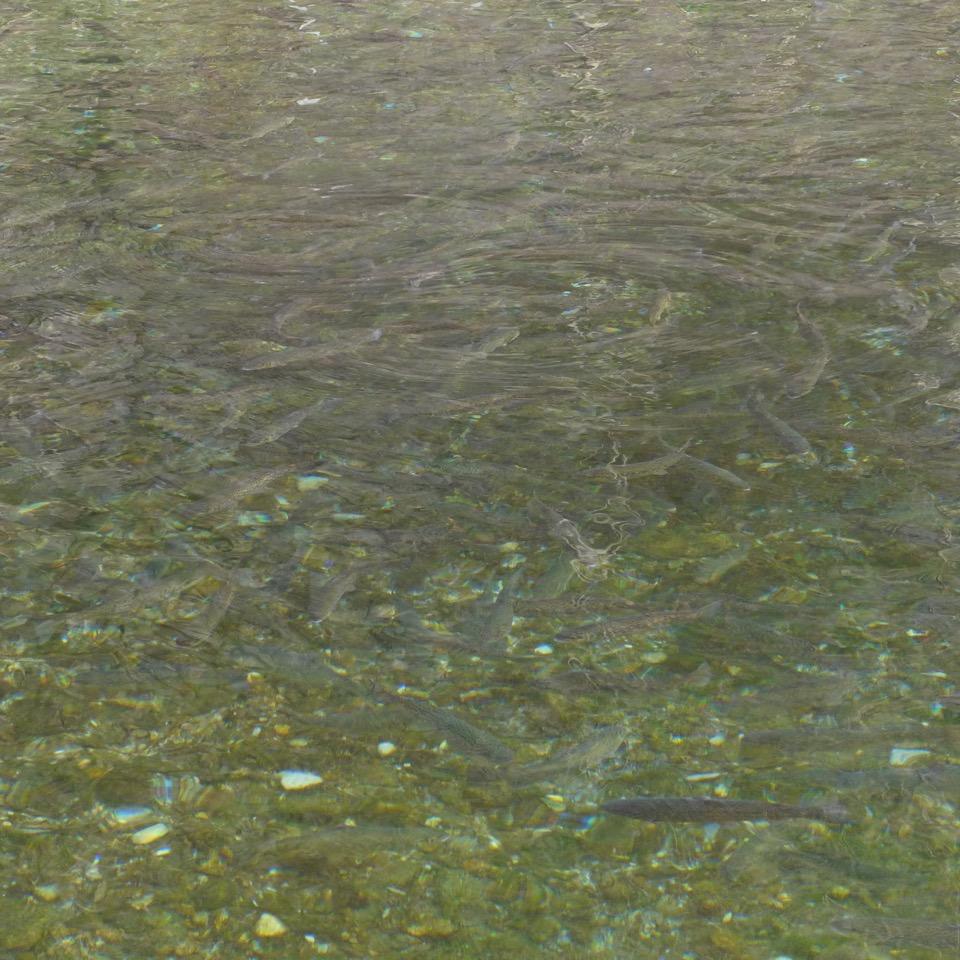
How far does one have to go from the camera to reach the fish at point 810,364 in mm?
4876

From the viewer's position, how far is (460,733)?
10.4 ft

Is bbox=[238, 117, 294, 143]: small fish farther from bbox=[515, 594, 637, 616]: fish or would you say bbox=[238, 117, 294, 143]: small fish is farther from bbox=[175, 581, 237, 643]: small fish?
bbox=[515, 594, 637, 616]: fish

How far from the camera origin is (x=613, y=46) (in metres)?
10.7

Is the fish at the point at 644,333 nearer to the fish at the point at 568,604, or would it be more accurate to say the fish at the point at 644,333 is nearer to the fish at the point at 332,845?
the fish at the point at 568,604

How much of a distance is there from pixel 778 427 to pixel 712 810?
2.08 m

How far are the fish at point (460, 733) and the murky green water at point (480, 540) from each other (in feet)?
0.04

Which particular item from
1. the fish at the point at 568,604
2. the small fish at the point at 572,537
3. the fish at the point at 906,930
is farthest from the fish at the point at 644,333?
the fish at the point at 906,930

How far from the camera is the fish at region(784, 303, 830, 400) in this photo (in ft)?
16.0

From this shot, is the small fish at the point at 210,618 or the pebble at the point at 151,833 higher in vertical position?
the pebble at the point at 151,833

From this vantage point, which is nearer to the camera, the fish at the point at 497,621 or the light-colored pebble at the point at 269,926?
the light-colored pebble at the point at 269,926

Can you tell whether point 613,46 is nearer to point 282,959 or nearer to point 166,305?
point 166,305

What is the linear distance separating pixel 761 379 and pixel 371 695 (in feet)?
7.72

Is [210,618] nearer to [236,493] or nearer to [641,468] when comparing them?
[236,493]

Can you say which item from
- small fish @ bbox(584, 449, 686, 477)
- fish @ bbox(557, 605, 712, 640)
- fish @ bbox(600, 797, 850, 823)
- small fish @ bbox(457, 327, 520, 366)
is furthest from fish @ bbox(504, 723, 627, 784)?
small fish @ bbox(457, 327, 520, 366)
